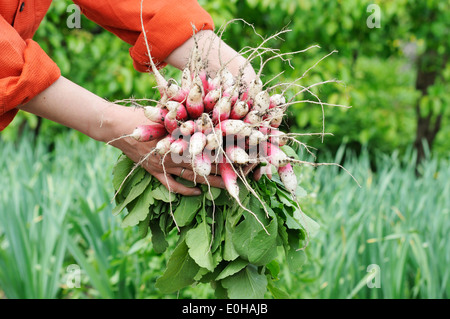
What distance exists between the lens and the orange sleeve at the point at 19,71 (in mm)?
928

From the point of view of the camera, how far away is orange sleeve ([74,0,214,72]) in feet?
3.68

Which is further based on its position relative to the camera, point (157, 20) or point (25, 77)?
point (157, 20)

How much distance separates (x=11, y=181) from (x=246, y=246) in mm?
1622

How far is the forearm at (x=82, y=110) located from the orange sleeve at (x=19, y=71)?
1.0 inches

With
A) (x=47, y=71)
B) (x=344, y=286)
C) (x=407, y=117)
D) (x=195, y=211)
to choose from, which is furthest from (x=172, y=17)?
(x=407, y=117)

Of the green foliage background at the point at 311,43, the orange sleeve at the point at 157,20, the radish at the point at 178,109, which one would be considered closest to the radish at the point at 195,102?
the radish at the point at 178,109

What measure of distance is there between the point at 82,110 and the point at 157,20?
295 millimetres

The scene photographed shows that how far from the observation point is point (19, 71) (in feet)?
3.14

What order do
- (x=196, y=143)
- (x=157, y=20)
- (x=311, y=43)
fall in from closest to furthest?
1. (x=196, y=143)
2. (x=157, y=20)
3. (x=311, y=43)

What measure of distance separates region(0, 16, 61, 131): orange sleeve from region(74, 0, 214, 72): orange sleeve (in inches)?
9.8

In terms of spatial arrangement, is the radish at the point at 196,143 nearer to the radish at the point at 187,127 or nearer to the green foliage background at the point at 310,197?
the radish at the point at 187,127

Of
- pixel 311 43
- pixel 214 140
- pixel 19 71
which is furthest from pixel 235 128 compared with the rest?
pixel 311 43

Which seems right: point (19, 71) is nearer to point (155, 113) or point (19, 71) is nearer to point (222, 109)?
point (155, 113)
